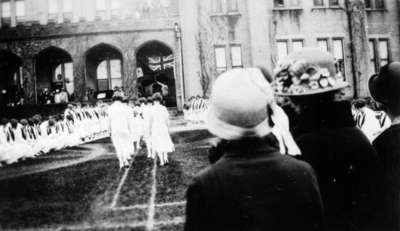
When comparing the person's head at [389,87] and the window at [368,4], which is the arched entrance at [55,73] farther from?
the person's head at [389,87]

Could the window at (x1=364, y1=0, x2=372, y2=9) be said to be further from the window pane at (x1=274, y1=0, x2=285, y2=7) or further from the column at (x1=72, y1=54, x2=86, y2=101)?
the column at (x1=72, y1=54, x2=86, y2=101)

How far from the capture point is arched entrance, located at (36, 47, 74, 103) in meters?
26.3

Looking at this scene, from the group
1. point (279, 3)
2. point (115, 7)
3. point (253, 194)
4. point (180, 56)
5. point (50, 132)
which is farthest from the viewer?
point (115, 7)

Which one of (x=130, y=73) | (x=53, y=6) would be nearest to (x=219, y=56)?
(x=130, y=73)

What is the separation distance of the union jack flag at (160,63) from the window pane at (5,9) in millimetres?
9136

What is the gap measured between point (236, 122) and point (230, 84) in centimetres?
17

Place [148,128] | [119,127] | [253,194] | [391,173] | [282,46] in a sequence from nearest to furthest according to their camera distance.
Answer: [253,194] < [391,173] < [119,127] < [148,128] < [282,46]

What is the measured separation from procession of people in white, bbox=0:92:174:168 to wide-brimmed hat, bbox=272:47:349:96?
8.71m

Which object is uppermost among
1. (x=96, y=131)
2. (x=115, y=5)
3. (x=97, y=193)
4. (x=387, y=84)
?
(x=115, y=5)

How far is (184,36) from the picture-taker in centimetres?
2392

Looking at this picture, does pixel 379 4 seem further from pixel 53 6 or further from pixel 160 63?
pixel 53 6

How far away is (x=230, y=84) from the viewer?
6.02 ft

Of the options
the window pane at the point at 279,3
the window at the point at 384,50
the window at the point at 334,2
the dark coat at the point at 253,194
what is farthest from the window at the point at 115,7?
the dark coat at the point at 253,194

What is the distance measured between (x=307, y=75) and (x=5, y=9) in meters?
27.1
